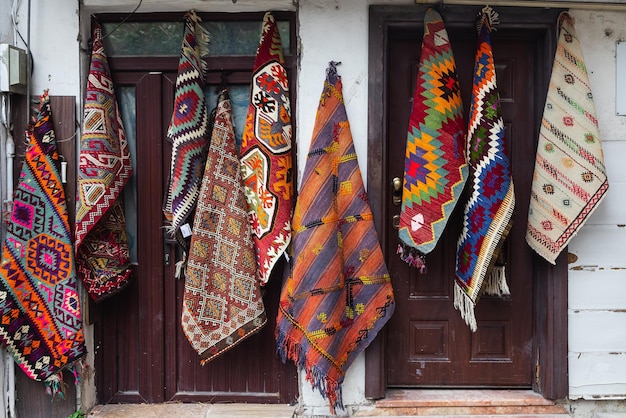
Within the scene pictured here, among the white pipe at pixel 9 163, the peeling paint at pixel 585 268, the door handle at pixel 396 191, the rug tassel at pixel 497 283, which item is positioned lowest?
the rug tassel at pixel 497 283

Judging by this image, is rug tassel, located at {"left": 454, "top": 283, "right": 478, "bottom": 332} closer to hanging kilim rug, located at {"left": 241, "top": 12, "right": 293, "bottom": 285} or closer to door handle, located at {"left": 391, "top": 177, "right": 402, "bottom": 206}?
door handle, located at {"left": 391, "top": 177, "right": 402, "bottom": 206}

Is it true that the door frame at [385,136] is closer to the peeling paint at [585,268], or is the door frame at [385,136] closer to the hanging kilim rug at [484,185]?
the peeling paint at [585,268]

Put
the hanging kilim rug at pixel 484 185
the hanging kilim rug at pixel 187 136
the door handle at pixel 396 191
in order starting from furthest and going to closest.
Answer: the door handle at pixel 396 191
the hanging kilim rug at pixel 187 136
the hanging kilim rug at pixel 484 185

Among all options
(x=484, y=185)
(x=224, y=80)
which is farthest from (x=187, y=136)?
(x=484, y=185)

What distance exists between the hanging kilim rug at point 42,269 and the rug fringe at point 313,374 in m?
1.06

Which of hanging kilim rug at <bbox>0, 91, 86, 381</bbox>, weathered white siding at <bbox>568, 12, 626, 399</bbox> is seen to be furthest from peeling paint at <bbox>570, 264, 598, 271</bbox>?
hanging kilim rug at <bbox>0, 91, 86, 381</bbox>

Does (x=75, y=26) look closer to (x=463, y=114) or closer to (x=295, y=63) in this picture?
(x=295, y=63)

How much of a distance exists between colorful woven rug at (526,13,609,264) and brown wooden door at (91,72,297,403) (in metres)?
1.46

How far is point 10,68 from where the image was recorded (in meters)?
2.81

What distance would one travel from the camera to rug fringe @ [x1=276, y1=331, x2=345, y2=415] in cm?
286

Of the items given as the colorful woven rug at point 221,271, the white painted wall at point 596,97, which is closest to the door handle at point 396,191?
the white painted wall at point 596,97

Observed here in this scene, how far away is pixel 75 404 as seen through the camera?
297cm

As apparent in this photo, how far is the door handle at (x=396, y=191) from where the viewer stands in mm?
2988

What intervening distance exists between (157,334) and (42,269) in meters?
0.70
